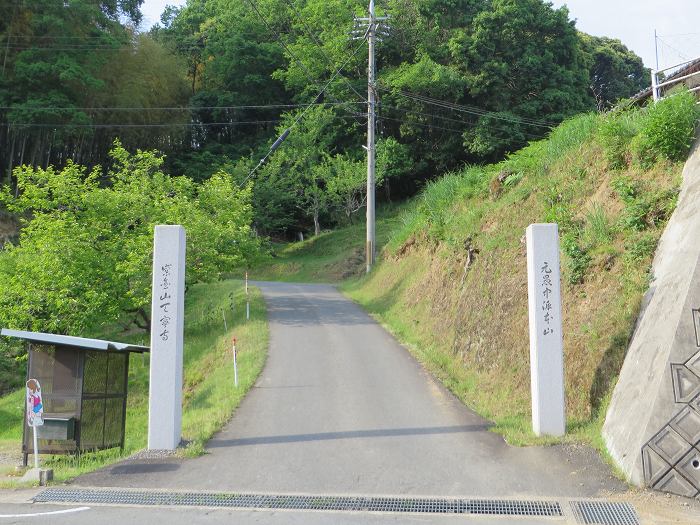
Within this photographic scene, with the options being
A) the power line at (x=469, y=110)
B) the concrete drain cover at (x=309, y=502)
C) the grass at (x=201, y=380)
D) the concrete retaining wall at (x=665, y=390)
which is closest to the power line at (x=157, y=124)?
the power line at (x=469, y=110)

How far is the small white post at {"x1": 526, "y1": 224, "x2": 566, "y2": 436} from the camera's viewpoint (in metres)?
9.48

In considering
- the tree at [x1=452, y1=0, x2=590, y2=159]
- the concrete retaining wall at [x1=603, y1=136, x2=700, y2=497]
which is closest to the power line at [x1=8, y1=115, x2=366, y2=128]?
the tree at [x1=452, y1=0, x2=590, y2=159]

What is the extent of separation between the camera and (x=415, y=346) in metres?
16.3

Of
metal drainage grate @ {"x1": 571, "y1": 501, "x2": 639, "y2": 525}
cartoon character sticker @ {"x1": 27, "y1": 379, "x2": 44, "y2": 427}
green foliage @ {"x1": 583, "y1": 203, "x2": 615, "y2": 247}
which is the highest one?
green foliage @ {"x1": 583, "y1": 203, "x2": 615, "y2": 247}

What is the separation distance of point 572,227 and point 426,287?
701cm

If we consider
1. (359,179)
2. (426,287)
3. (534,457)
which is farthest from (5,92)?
(534,457)

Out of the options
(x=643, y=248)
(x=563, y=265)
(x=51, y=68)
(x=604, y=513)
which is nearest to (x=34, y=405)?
(x=604, y=513)

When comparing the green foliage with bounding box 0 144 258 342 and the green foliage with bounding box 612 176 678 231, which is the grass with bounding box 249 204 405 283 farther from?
the green foliage with bounding box 612 176 678 231

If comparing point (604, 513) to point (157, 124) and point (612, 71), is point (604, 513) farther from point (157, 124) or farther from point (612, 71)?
point (612, 71)

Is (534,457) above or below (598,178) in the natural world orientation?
below

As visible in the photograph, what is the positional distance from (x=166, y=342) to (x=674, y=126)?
9.37m

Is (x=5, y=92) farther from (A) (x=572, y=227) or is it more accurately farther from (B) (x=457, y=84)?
(A) (x=572, y=227)

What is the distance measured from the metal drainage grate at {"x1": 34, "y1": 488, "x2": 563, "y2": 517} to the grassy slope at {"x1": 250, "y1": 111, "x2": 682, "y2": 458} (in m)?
1.97

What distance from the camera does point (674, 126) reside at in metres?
11.6
